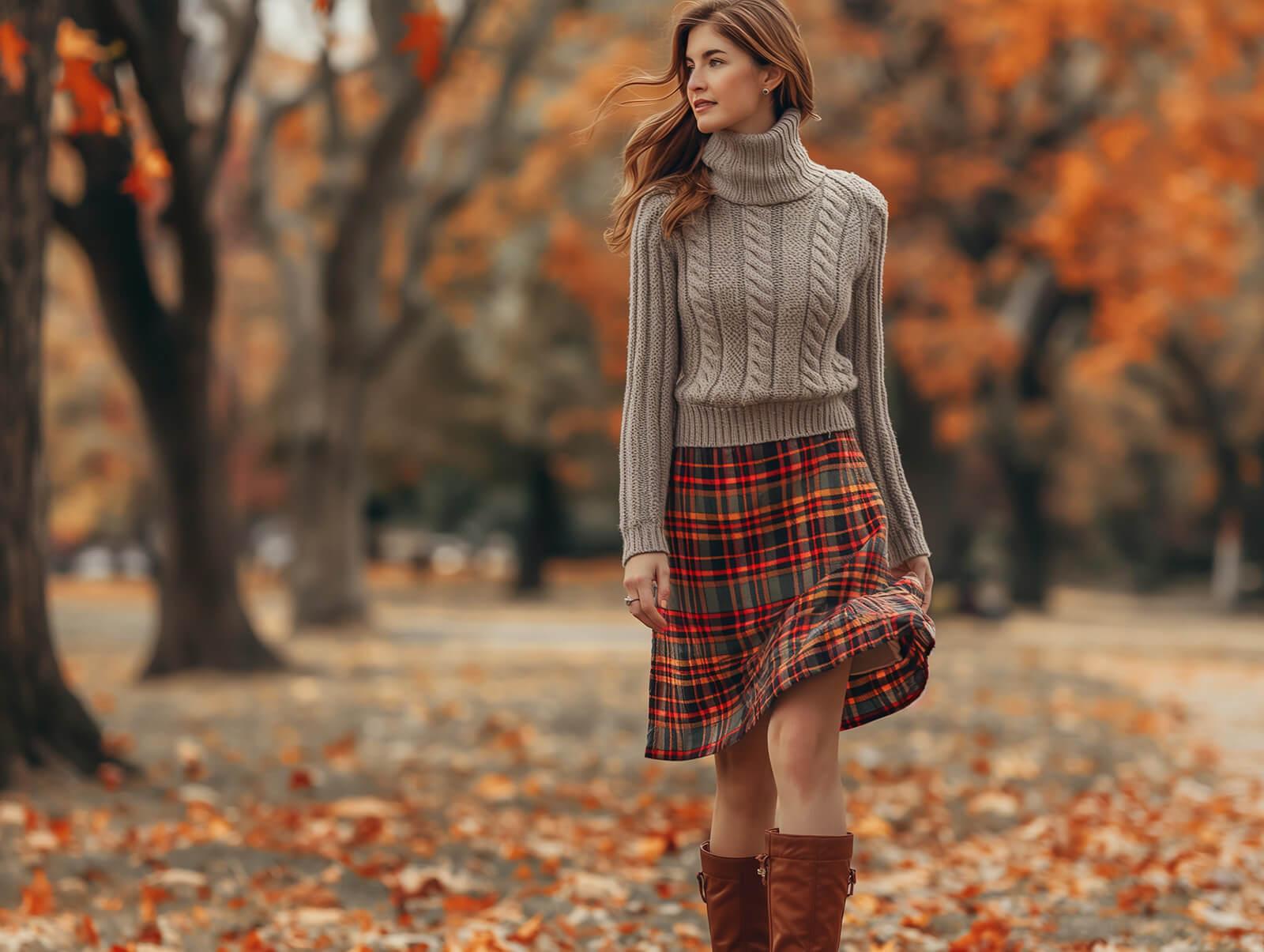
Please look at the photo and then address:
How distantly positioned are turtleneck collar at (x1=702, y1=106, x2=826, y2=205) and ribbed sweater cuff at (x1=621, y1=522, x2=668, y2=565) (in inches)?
28.5

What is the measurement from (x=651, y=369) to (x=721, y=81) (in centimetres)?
62

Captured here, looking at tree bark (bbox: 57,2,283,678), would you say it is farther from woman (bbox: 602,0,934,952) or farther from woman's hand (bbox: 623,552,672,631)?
woman's hand (bbox: 623,552,672,631)

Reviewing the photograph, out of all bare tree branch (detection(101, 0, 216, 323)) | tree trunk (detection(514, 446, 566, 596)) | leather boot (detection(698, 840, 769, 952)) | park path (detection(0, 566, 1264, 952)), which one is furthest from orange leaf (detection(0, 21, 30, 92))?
tree trunk (detection(514, 446, 566, 596))

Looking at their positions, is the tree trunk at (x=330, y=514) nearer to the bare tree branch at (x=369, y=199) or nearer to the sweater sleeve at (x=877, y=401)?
the bare tree branch at (x=369, y=199)

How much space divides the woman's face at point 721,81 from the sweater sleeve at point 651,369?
21 centimetres

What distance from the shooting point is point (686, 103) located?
3.62m

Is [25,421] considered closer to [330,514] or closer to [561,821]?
[561,821]

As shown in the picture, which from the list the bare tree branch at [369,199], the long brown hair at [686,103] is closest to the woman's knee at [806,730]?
the long brown hair at [686,103]

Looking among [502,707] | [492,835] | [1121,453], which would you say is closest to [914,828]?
[492,835]

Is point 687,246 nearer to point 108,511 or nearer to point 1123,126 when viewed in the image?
point 1123,126

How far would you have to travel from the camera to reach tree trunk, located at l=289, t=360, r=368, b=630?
18.1 meters

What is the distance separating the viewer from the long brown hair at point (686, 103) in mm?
3473

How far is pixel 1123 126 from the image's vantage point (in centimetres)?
1847

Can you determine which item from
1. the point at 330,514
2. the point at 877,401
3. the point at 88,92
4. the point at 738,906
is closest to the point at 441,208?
the point at 330,514
